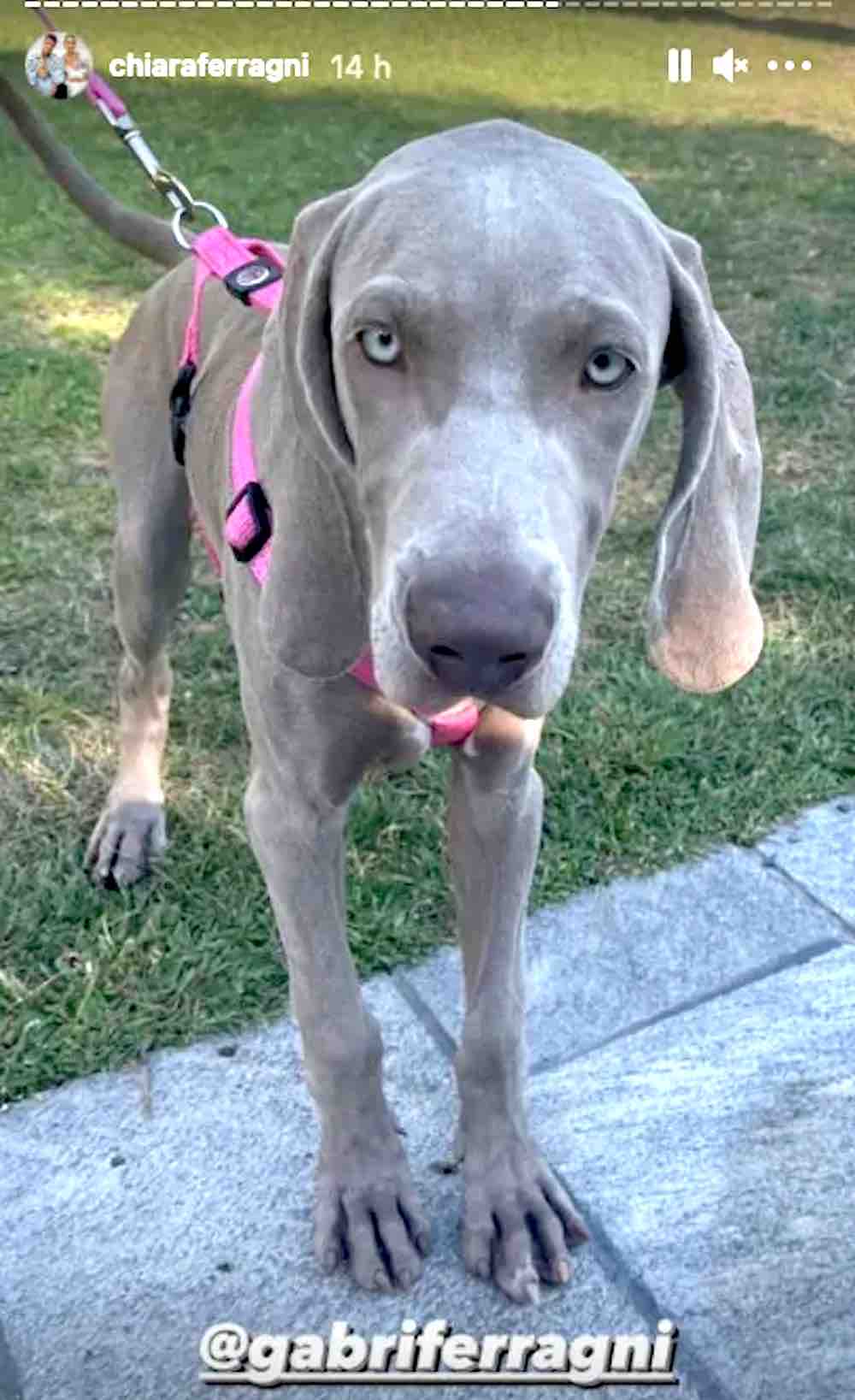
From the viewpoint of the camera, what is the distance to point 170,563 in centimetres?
340

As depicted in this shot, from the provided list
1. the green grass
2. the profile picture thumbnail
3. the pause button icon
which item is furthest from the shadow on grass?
the profile picture thumbnail

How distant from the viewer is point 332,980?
2.61 metres

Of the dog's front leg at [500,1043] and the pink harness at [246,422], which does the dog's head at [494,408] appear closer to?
the pink harness at [246,422]

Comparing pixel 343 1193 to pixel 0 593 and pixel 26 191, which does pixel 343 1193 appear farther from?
pixel 26 191

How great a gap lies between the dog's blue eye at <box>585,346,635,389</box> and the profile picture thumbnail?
194 cm

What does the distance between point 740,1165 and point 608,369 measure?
5.07 ft

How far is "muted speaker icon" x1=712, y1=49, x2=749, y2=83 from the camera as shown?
1171 cm

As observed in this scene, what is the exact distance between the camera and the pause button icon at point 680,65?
11.9 metres

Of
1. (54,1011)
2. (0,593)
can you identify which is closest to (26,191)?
(0,593)

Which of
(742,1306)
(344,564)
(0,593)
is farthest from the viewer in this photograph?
(0,593)

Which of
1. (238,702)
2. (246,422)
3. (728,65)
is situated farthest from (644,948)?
(728,65)

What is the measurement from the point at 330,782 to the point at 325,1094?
523mm

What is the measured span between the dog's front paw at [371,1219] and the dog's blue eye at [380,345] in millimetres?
1354

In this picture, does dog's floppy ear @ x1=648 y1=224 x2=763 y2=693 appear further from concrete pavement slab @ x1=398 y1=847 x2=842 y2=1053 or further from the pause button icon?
the pause button icon
